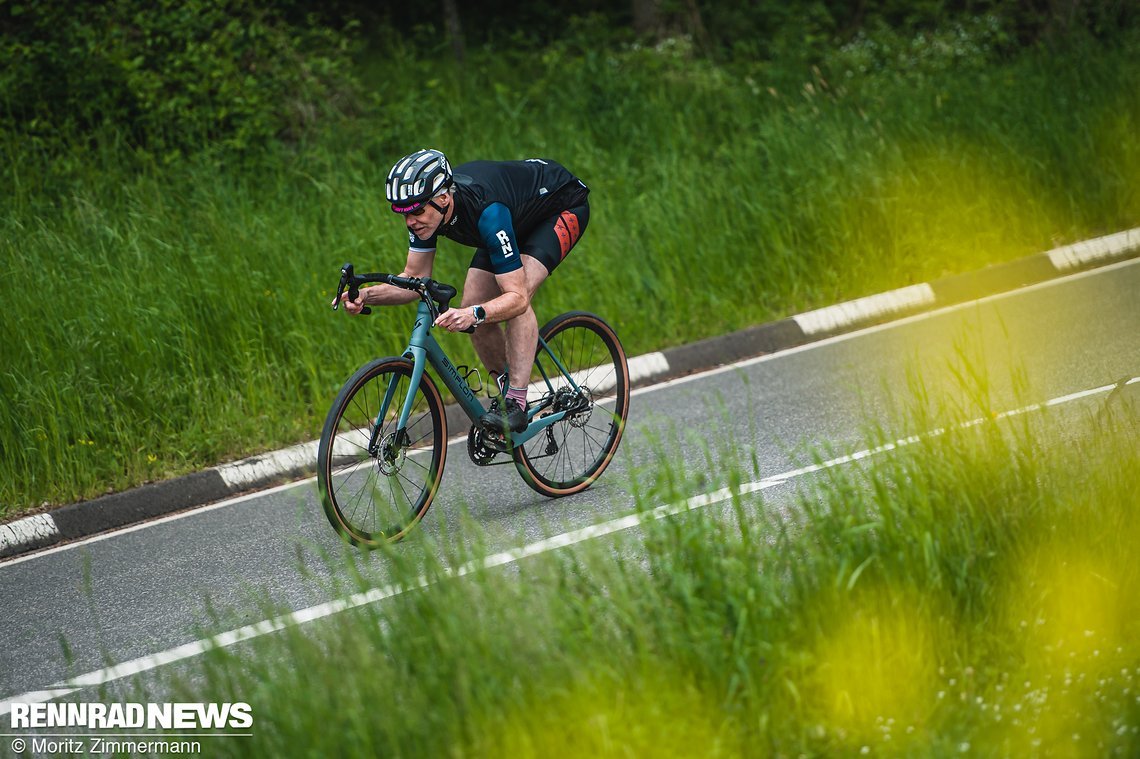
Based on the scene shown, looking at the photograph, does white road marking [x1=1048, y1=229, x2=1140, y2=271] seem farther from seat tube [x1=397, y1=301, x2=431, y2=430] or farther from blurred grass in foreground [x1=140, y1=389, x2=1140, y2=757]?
blurred grass in foreground [x1=140, y1=389, x2=1140, y2=757]

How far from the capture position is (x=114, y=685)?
15.2ft

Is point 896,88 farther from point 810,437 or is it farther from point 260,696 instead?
point 260,696

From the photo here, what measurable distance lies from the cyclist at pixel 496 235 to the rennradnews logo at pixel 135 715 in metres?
2.07

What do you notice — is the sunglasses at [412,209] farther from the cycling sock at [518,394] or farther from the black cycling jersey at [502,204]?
the cycling sock at [518,394]

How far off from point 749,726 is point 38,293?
22.7 feet

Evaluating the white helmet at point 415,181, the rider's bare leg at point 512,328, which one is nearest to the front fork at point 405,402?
the rider's bare leg at point 512,328

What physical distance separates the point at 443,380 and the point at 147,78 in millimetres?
7534

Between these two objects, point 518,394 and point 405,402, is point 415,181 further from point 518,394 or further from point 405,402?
point 518,394

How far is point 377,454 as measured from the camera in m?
5.62

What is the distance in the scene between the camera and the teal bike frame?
18.9 ft

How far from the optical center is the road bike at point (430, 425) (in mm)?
5562

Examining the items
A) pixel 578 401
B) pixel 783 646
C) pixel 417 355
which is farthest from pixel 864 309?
pixel 783 646

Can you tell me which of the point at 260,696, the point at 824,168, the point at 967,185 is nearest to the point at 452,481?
the point at 260,696

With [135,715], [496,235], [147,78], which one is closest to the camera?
[135,715]
